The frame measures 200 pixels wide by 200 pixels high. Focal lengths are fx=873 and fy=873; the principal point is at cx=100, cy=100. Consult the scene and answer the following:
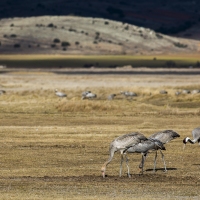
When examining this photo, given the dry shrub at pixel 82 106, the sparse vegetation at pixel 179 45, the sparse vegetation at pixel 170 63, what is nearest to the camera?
the dry shrub at pixel 82 106

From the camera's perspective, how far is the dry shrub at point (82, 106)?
47500 mm

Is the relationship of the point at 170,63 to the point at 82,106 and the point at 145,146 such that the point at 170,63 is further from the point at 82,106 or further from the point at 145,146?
the point at 145,146

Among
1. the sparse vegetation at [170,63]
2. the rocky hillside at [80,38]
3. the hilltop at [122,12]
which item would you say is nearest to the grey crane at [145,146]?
the sparse vegetation at [170,63]

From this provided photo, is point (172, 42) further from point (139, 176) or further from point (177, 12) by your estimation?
point (139, 176)

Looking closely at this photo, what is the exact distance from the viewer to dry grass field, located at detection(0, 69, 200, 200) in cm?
2044

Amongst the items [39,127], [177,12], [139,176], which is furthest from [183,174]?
[177,12]

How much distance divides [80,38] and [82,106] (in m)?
90.5

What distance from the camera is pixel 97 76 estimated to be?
8894 centimetres

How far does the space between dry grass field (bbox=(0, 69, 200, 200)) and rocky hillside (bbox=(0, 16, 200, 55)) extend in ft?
208

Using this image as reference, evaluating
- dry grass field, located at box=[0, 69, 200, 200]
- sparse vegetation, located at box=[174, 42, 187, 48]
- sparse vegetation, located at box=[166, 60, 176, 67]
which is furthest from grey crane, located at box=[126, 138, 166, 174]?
sparse vegetation, located at box=[174, 42, 187, 48]

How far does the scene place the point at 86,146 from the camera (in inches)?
1202

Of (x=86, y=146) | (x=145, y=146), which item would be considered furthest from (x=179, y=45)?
(x=145, y=146)

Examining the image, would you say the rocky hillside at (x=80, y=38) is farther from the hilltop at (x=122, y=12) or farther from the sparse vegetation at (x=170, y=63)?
the sparse vegetation at (x=170, y=63)

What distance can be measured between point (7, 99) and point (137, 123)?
52.0 feet
